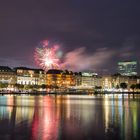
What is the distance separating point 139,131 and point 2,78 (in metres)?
158

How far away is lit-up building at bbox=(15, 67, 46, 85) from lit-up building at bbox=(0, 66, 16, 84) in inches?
156

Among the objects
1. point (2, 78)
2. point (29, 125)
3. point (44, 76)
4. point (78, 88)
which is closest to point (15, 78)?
point (2, 78)

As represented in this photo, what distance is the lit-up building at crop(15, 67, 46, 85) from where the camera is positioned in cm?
18510

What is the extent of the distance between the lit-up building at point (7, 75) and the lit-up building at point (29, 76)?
3.95 metres

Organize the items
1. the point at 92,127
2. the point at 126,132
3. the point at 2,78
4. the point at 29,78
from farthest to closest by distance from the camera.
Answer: the point at 29,78 → the point at 2,78 → the point at 92,127 → the point at 126,132

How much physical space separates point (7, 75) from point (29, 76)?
614 inches

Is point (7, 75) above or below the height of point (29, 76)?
below

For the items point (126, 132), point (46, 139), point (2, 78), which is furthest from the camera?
point (2, 78)

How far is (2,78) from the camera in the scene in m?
175

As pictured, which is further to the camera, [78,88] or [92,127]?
[78,88]

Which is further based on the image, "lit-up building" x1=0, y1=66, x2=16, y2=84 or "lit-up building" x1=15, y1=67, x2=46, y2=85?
"lit-up building" x1=15, y1=67, x2=46, y2=85

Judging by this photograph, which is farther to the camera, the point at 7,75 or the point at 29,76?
the point at 29,76

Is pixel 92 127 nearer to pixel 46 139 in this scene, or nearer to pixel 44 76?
pixel 46 139

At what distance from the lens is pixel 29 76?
190125 mm
